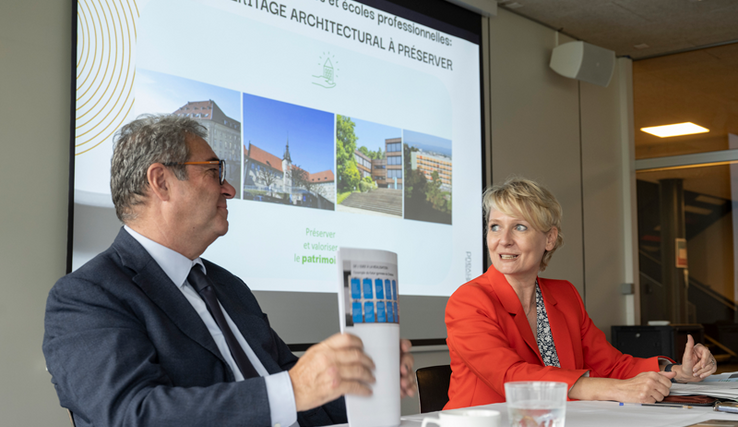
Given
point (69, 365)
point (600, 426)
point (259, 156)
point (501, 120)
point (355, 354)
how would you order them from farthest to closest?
point (501, 120) → point (259, 156) → point (600, 426) → point (69, 365) → point (355, 354)

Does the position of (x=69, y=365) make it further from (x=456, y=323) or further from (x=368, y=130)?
(x=368, y=130)

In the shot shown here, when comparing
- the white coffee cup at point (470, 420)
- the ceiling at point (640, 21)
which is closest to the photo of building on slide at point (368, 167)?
the ceiling at point (640, 21)

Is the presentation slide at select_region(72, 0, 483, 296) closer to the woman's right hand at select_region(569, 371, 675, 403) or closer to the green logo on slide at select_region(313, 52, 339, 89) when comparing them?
the green logo on slide at select_region(313, 52, 339, 89)

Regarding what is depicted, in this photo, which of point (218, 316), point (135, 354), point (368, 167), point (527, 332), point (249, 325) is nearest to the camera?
point (135, 354)

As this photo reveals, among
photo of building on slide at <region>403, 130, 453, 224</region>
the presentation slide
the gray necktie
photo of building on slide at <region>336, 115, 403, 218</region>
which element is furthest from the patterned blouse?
photo of building on slide at <region>403, 130, 453, 224</region>

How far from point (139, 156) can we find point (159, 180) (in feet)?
0.23

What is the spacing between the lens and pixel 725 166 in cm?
555

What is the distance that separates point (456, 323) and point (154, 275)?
3.01 ft

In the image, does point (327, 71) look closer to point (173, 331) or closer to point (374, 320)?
point (173, 331)

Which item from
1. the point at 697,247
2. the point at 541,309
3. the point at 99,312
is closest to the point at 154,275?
the point at 99,312

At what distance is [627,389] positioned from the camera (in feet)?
5.24

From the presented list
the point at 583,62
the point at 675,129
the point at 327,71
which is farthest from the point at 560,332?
the point at 675,129

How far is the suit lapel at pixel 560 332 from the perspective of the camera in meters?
2.08

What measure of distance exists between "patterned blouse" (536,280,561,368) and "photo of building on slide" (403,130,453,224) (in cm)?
175
